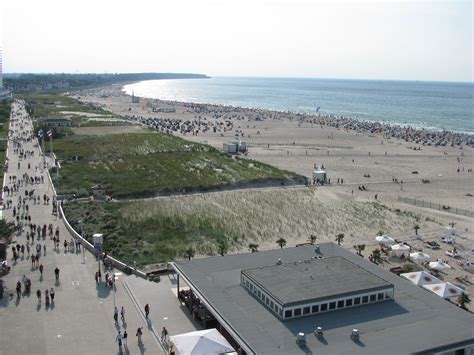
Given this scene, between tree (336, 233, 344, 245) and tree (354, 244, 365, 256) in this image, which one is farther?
tree (336, 233, 344, 245)

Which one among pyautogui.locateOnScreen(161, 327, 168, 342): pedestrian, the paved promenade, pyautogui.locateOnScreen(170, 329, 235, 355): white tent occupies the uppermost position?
pyautogui.locateOnScreen(170, 329, 235, 355): white tent

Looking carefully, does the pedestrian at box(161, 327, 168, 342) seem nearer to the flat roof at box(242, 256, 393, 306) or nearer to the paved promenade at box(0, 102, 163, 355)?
the paved promenade at box(0, 102, 163, 355)

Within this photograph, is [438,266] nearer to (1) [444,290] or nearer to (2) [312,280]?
(1) [444,290]

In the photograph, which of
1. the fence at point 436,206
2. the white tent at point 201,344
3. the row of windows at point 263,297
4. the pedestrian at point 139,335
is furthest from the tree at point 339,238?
the pedestrian at point 139,335

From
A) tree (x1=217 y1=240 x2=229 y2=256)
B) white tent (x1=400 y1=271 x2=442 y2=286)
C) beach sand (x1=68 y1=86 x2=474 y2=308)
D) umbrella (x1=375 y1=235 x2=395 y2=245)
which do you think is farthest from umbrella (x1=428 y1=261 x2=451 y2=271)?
tree (x1=217 y1=240 x2=229 y2=256)

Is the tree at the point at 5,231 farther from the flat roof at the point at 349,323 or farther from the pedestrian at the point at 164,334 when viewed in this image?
the pedestrian at the point at 164,334
